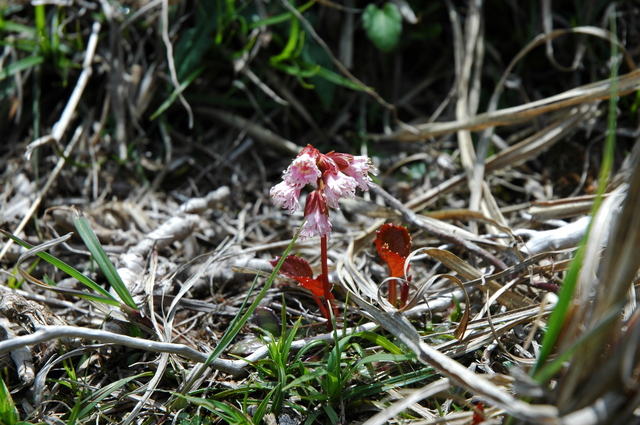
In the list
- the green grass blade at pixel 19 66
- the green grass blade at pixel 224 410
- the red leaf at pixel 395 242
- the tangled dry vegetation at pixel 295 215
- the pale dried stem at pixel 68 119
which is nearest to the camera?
the green grass blade at pixel 224 410

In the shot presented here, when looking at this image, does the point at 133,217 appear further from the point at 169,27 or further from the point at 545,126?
the point at 545,126

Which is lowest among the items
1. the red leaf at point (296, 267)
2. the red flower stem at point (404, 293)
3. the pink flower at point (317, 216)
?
the red flower stem at point (404, 293)

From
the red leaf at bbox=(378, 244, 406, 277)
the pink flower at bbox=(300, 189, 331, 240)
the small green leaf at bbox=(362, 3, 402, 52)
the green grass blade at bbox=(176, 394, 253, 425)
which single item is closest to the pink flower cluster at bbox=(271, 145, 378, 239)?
the pink flower at bbox=(300, 189, 331, 240)

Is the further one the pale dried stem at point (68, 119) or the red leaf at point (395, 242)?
the pale dried stem at point (68, 119)

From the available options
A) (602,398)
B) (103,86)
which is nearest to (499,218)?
(602,398)

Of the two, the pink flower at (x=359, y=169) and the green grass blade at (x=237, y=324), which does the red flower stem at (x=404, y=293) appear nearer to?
the pink flower at (x=359, y=169)

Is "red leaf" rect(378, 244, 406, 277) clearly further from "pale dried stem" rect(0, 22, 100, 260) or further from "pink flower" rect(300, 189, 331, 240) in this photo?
"pale dried stem" rect(0, 22, 100, 260)

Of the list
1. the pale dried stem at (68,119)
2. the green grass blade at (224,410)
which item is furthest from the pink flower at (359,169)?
the pale dried stem at (68,119)

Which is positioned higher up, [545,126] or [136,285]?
[545,126]
